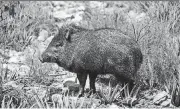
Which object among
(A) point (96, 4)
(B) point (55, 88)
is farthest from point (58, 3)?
(B) point (55, 88)

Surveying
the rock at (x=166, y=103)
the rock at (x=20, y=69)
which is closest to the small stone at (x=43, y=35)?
the rock at (x=20, y=69)

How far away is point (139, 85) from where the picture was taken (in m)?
5.34

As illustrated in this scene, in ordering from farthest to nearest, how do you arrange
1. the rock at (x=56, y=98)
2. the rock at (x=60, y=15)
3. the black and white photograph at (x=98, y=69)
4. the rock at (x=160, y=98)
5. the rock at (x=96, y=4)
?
the rock at (x=96, y=4) < the rock at (x=60, y=15) < the rock at (x=160, y=98) < the black and white photograph at (x=98, y=69) < the rock at (x=56, y=98)

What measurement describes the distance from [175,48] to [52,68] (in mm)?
1979

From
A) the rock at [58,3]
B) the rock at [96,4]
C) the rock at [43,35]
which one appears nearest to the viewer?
the rock at [43,35]

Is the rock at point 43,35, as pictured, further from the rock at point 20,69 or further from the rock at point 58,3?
the rock at point 58,3

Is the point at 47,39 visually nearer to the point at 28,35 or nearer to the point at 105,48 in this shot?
the point at 28,35

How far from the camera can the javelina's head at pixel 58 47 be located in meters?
5.14

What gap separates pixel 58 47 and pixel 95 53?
562 millimetres

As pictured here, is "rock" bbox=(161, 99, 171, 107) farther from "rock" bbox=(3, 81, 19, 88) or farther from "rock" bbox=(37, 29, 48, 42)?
"rock" bbox=(37, 29, 48, 42)

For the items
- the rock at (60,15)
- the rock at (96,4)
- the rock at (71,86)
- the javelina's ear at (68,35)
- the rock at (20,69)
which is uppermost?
the rock at (96,4)

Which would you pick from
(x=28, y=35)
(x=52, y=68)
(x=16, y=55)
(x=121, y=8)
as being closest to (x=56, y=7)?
(x=121, y=8)

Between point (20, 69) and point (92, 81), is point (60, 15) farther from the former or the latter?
point (92, 81)

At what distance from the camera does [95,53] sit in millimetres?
4953
